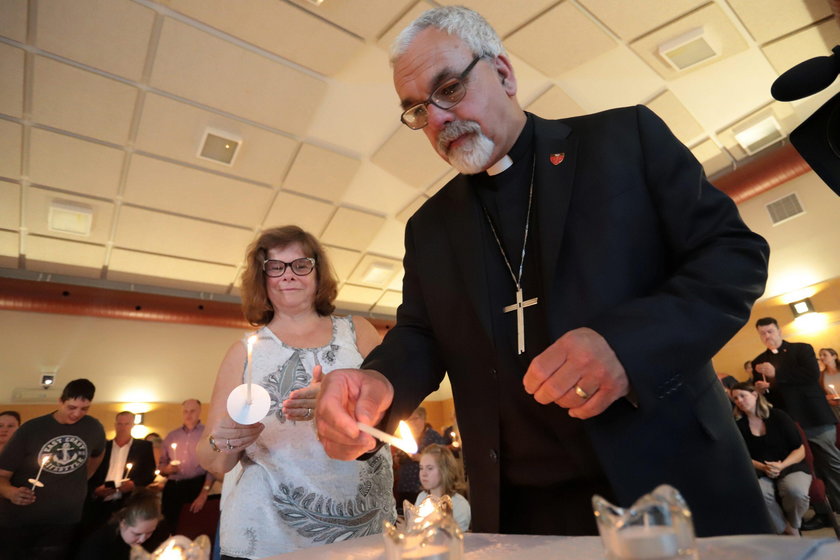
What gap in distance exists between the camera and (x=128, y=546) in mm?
3148

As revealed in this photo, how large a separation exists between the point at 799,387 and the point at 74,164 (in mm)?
7672

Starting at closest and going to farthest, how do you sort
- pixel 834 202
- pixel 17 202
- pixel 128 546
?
pixel 128 546 → pixel 17 202 → pixel 834 202

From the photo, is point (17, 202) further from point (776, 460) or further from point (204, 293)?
point (776, 460)

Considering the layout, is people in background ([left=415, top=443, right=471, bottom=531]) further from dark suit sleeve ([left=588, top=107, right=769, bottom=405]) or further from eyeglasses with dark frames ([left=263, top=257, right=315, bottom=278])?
dark suit sleeve ([left=588, top=107, right=769, bottom=405])

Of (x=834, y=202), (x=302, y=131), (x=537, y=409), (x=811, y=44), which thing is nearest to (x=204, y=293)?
(x=302, y=131)

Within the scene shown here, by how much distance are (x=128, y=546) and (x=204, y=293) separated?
4.66 m

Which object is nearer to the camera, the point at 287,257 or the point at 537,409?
the point at 537,409

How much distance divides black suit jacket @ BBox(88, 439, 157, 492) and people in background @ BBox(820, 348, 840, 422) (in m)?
6.31

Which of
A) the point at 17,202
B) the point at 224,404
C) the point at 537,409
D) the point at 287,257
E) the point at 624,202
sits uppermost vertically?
the point at 17,202

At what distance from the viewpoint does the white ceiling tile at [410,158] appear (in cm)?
499

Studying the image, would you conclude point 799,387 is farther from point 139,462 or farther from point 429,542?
point 139,462

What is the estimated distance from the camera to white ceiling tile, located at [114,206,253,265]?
550cm

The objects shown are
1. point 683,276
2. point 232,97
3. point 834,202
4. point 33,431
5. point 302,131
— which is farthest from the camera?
point 834,202

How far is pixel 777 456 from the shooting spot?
392cm
